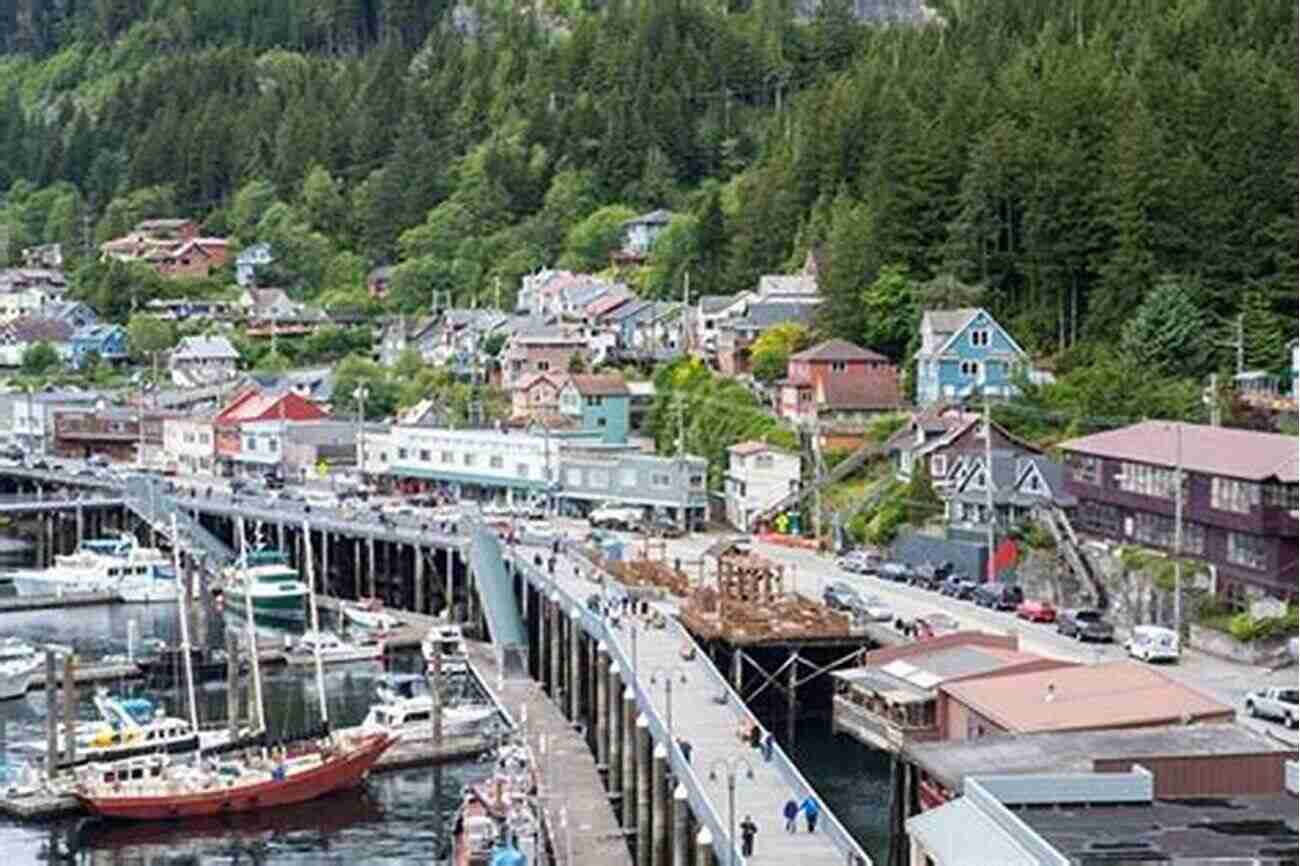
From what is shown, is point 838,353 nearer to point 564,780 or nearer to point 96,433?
point 564,780

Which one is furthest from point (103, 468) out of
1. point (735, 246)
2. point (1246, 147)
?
point (1246, 147)

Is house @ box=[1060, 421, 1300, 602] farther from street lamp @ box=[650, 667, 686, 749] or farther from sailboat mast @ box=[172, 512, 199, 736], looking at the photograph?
sailboat mast @ box=[172, 512, 199, 736]

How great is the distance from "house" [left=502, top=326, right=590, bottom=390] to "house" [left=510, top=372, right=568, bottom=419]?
1969 millimetres

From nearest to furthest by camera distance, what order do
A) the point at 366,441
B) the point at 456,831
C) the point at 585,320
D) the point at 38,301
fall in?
1. the point at 456,831
2. the point at 366,441
3. the point at 585,320
4. the point at 38,301

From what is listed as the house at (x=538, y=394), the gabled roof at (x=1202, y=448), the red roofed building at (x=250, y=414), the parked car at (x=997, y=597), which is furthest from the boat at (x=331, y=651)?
the red roofed building at (x=250, y=414)

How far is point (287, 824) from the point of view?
44.8 meters

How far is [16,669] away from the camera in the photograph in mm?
56312

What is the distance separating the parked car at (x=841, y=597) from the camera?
52.4 m

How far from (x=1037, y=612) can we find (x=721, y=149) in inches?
2594

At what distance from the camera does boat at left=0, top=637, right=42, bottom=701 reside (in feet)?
184

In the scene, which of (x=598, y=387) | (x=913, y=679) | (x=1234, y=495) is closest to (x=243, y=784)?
(x=913, y=679)

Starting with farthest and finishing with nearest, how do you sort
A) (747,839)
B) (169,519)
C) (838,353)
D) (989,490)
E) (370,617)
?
(169,519), (838,353), (370,617), (989,490), (747,839)

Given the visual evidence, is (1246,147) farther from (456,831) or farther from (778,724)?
(456,831)

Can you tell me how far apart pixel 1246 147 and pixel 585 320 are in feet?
109
